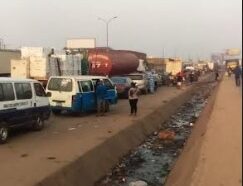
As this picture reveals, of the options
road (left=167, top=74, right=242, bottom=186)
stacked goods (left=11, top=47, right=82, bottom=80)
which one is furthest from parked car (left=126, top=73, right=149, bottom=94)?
road (left=167, top=74, right=242, bottom=186)

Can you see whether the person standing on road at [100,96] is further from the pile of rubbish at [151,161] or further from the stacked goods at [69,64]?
the stacked goods at [69,64]

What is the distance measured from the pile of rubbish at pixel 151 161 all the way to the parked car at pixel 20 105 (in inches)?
124

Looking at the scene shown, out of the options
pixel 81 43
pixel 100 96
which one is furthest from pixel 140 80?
pixel 81 43

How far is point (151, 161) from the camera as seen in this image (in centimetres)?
1727

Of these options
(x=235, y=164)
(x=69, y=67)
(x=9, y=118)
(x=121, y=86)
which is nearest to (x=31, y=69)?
(x=69, y=67)

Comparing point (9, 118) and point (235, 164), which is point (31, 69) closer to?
point (9, 118)

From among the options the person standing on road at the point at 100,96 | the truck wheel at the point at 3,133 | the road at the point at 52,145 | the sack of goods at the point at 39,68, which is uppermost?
the sack of goods at the point at 39,68

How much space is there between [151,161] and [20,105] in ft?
14.9

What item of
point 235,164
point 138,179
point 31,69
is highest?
point 31,69

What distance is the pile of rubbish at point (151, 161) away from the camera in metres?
14.2

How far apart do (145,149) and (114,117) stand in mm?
4659

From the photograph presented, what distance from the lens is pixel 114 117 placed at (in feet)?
78.1

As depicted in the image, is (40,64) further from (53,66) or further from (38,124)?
(38,124)

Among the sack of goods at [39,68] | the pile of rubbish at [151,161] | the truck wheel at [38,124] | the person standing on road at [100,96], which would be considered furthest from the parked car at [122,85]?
the truck wheel at [38,124]
